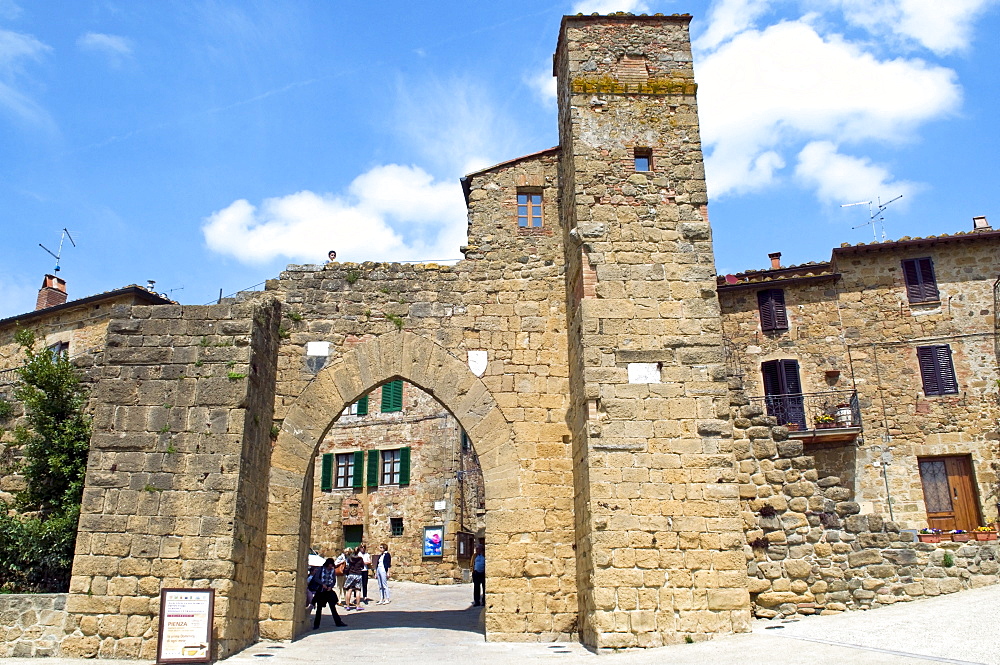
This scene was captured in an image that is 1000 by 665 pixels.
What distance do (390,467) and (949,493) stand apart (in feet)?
53.0

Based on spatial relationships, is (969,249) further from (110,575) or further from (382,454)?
(110,575)

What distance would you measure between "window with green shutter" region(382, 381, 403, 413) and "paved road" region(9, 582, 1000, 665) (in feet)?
48.9

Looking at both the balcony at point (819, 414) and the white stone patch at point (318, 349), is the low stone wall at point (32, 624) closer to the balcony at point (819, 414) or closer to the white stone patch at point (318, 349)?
the white stone patch at point (318, 349)

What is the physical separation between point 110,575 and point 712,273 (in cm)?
812

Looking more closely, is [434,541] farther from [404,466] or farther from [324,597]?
[324,597]

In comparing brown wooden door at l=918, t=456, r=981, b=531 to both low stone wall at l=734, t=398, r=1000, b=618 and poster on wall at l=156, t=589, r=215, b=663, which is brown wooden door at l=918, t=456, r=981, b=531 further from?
poster on wall at l=156, t=589, r=215, b=663

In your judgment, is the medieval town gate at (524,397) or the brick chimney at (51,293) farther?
the brick chimney at (51,293)

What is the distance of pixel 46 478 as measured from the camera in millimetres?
9992

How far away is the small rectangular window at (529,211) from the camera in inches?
459

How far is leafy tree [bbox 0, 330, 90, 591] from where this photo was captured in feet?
31.0

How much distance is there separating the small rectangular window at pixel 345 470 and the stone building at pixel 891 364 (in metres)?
13.1

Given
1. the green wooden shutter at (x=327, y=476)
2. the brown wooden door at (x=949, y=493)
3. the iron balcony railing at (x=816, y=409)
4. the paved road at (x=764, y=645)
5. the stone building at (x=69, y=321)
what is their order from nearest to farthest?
the paved road at (x=764, y=645) < the brown wooden door at (x=949, y=493) < the iron balcony railing at (x=816, y=409) < the stone building at (x=69, y=321) < the green wooden shutter at (x=327, y=476)

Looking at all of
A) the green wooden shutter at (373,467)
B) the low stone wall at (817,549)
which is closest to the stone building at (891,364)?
the low stone wall at (817,549)

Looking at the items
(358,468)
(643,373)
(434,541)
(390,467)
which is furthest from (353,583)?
(358,468)
